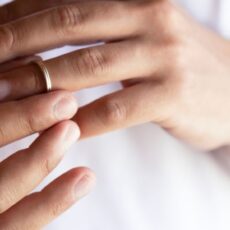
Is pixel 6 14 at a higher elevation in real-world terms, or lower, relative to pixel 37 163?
higher

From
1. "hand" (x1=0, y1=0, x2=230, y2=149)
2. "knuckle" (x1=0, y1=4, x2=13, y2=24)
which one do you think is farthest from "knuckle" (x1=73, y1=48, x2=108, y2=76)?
"knuckle" (x1=0, y1=4, x2=13, y2=24)

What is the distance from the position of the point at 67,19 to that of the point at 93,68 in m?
0.05

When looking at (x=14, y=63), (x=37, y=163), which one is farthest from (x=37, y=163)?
(x=14, y=63)

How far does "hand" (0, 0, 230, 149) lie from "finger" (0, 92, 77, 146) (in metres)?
0.02

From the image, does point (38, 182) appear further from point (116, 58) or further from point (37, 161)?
point (116, 58)

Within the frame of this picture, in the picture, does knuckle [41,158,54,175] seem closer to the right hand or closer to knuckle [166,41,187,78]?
the right hand

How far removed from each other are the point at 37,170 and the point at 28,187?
0.02m

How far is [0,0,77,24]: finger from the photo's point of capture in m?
0.49

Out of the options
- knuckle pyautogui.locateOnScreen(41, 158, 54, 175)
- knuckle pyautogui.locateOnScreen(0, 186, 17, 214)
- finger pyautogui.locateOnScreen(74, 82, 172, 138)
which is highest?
finger pyautogui.locateOnScreen(74, 82, 172, 138)

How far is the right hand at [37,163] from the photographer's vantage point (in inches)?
15.9

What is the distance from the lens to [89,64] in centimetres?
43

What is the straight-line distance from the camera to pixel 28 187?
1.37 ft

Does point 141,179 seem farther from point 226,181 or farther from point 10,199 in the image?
point 10,199

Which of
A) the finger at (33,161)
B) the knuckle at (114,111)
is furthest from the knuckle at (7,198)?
the knuckle at (114,111)
